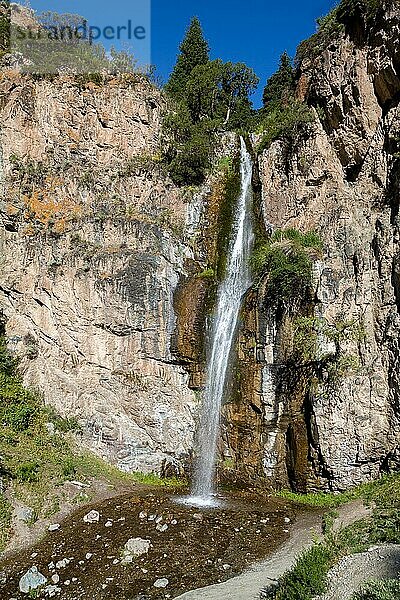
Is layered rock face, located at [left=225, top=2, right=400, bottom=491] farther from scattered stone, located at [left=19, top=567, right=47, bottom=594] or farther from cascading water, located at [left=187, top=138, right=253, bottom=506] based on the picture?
scattered stone, located at [left=19, top=567, right=47, bottom=594]

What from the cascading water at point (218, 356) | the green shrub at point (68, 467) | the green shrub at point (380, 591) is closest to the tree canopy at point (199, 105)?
the cascading water at point (218, 356)

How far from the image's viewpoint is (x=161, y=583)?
10.2 metres

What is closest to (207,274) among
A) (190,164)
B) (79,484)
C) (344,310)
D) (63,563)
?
(190,164)

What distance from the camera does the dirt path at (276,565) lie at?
9.34m

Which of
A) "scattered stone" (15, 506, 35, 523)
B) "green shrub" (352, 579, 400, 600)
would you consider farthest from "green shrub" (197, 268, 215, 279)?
"green shrub" (352, 579, 400, 600)

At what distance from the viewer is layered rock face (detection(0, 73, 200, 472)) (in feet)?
56.8

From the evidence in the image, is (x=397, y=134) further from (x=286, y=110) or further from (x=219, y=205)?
(x=219, y=205)

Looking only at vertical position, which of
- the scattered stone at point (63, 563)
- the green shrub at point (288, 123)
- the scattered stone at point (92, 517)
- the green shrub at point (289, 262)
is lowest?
the scattered stone at point (63, 563)

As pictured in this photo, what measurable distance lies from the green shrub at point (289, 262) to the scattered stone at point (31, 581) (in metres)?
10.2

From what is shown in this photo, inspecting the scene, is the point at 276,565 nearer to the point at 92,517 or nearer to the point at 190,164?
the point at 92,517

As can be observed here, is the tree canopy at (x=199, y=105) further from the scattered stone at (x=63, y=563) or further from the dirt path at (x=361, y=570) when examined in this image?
the dirt path at (x=361, y=570)

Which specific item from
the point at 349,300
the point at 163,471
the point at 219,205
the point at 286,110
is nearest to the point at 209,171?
the point at 219,205

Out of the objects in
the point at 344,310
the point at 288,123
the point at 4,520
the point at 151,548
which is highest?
the point at 288,123

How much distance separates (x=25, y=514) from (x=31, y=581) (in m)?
3.10
